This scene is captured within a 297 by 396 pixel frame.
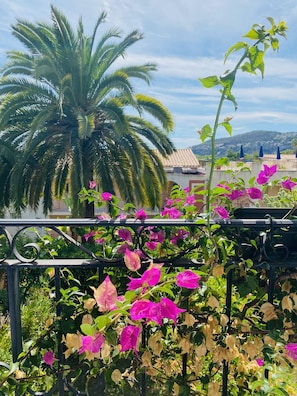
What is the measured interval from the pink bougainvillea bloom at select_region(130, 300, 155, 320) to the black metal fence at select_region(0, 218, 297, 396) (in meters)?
0.28

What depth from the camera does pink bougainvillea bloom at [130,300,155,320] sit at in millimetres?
730

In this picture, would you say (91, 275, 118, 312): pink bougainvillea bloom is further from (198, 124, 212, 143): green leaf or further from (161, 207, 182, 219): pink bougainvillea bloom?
(161, 207, 182, 219): pink bougainvillea bloom

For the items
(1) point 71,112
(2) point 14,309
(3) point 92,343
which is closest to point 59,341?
(2) point 14,309

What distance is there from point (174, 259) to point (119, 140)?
20.8 ft

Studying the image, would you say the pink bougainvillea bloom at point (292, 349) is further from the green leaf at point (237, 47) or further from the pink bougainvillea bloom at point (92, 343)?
the green leaf at point (237, 47)

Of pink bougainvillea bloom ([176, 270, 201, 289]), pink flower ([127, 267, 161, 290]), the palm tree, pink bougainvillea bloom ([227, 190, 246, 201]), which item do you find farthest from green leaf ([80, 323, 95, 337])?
the palm tree

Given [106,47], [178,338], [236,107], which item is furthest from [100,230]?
[106,47]

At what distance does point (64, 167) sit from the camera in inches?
287

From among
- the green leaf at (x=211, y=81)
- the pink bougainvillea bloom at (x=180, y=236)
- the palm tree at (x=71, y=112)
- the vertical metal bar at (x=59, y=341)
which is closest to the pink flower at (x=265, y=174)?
the pink bougainvillea bloom at (x=180, y=236)

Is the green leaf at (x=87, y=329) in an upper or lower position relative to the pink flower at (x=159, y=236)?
lower

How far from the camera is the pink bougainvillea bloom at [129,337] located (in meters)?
0.80

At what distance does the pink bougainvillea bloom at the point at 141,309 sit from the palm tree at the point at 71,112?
6.05m

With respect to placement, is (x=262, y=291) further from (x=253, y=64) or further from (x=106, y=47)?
(x=106, y=47)

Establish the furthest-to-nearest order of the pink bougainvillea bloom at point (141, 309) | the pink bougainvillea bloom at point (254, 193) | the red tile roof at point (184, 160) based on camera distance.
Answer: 1. the red tile roof at point (184, 160)
2. the pink bougainvillea bloom at point (254, 193)
3. the pink bougainvillea bloom at point (141, 309)
